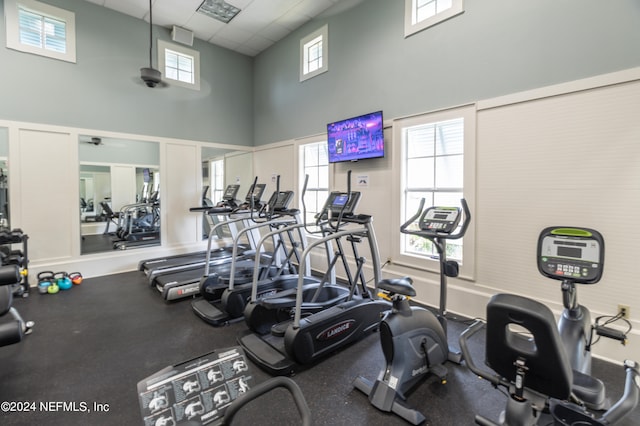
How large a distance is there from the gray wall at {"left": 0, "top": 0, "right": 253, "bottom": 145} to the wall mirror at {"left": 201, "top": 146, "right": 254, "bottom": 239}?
31 centimetres

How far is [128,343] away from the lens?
289 cm

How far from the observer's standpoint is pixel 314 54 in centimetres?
545

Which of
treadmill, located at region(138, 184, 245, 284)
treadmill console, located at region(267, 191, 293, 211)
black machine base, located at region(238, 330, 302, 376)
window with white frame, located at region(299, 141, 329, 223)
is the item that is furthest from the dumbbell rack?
window with white frame, located at region(299, 141, 329, 223)

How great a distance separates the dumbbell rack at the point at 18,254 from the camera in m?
3.89

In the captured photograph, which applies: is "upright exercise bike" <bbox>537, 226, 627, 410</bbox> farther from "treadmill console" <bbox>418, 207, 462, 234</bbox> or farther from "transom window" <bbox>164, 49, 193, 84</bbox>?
"transom window" <bbox>164, 49, 193, 84</bbox>

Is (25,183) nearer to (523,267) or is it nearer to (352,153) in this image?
(352,153)

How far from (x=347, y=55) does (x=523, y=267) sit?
3.90 meters

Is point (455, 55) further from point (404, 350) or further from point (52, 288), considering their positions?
point (52, 288)

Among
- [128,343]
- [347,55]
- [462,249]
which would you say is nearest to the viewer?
[128,343]

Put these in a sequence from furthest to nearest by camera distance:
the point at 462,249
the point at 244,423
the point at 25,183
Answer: the point at 25,183
the point at 462,249
the point at 244,423

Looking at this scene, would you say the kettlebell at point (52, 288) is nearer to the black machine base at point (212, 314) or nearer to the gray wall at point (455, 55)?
the black machine base at point (212, 314)

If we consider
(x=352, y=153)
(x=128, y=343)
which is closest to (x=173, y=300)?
(x=128, y=343)

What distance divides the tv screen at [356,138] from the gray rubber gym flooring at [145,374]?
2488mm

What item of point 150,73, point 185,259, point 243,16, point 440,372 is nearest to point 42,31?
point 150,73
